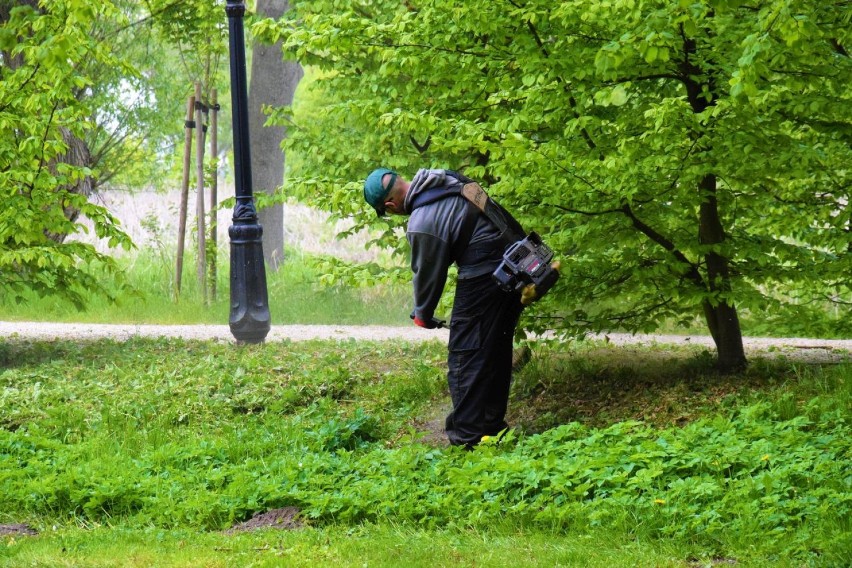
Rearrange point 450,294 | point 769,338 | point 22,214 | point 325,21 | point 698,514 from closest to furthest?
point 698,514 < point 325,21 < point 450,294 < point 22,214 < point 769,338

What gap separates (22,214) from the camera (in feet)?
31.3

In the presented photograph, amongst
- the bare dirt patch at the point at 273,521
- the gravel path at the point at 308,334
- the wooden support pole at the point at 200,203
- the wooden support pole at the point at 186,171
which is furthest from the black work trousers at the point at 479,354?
the wooden support pole at the point at 200,203

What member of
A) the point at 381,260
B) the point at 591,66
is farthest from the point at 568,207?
the point at 381,260

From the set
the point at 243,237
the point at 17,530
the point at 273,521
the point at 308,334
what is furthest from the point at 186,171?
the point at 273,521

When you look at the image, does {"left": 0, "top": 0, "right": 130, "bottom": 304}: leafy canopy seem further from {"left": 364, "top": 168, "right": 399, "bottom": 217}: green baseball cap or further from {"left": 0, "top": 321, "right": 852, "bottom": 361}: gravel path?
{"left": 364, "top": 168, "right": 399, "bottom": 217}: green baseball cap

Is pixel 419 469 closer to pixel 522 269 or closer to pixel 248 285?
pixel 522 269

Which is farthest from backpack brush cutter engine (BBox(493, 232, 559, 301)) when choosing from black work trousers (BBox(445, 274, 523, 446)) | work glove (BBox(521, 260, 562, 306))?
black work trousers (BBox(445, 274, 523, 446))

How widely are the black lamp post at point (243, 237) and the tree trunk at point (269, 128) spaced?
706cm

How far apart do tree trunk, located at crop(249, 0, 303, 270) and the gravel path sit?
16.2ft

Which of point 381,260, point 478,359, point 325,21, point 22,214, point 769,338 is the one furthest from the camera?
point 381,260

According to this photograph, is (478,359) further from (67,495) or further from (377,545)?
(67,495)

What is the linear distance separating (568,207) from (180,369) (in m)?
4.19

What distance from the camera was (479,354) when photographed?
6711mm

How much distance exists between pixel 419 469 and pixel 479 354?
3.03 feet
